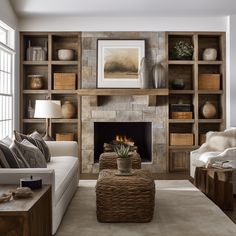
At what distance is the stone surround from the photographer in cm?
802

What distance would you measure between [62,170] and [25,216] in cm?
224

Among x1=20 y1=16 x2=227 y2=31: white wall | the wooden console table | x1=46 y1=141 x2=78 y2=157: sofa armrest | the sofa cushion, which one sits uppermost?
x1=20 y1=16 x2=227 y2=31: white wall

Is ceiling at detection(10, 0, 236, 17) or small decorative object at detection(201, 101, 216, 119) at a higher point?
ceiling at detection(10, 0, 236, 17)

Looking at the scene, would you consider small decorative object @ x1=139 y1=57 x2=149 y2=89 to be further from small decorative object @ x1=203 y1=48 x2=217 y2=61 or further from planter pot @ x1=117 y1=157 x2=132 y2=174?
planter pot @ x1=117 y1=157 x2=132 y2=174

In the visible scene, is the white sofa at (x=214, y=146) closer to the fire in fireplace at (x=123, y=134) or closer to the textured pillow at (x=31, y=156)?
the fire in fireplace at (x=123, y=134)

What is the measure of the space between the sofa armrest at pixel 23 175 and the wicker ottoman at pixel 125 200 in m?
0.63

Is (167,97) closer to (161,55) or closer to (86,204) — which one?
(161,55)

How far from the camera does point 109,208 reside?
432 cm

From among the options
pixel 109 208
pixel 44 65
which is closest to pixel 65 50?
pixel 44 65

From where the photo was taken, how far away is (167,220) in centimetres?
445

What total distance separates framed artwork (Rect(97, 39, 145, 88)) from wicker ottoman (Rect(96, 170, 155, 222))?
3.84 m

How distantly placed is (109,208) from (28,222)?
1525 mm

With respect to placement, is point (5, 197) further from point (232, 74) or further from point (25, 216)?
point (232, 74)

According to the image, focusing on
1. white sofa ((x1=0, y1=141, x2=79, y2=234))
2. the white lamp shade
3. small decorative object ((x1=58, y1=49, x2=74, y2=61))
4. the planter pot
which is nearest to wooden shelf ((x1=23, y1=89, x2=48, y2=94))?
small decorative object ((x1=58, y1=49, x2=74, y2=61))
